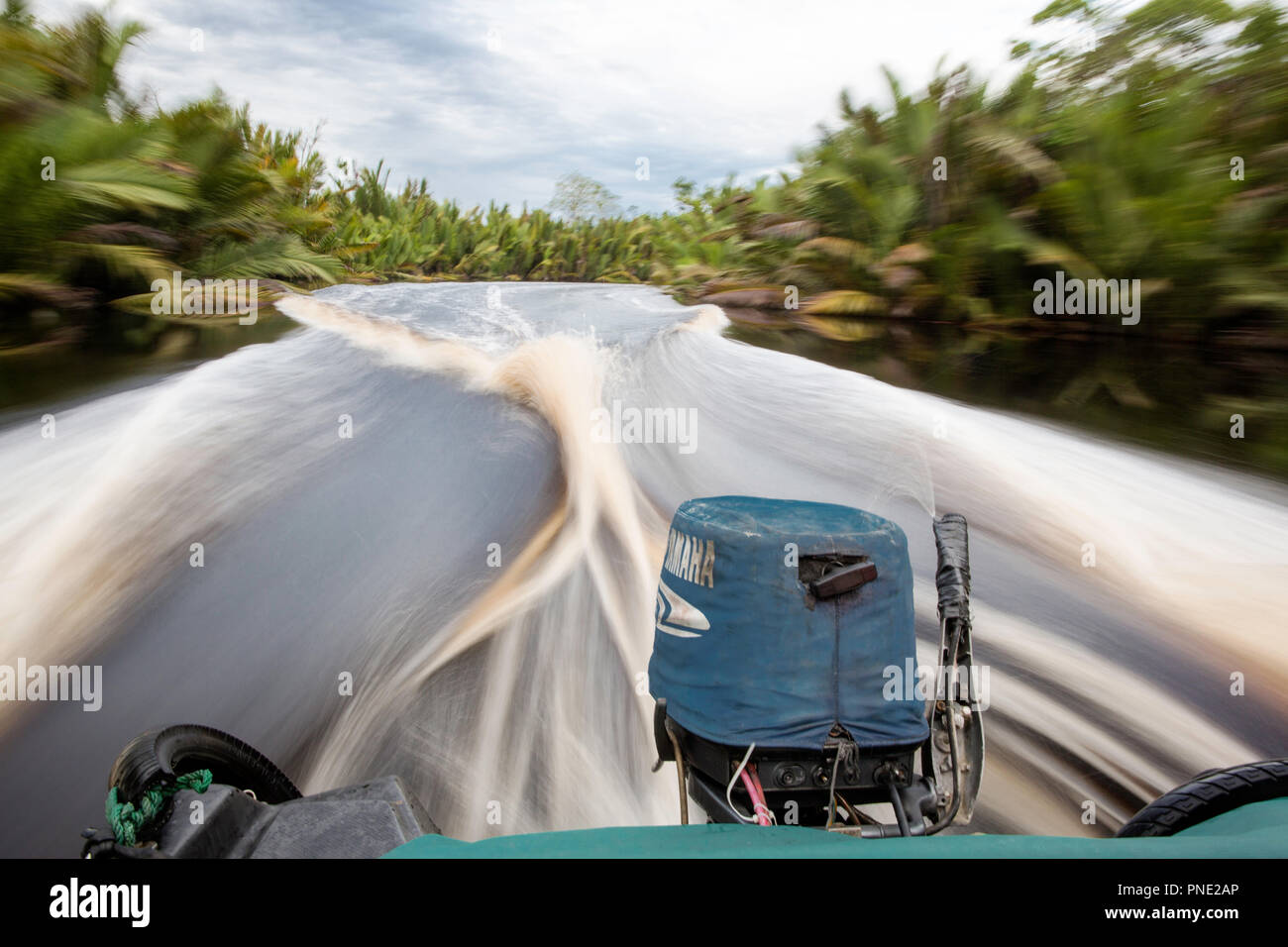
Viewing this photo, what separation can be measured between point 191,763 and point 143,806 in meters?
0.23

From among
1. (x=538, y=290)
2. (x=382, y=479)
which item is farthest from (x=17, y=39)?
(x=382, y=479)

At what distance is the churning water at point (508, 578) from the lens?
1.75 metres

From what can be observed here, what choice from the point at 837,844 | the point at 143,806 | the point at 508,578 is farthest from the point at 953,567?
the point at 508,578

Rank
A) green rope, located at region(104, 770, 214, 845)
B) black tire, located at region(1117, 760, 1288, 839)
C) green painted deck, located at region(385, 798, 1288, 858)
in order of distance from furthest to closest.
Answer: black tire, located at region(1117, 760, 1288, 839) → green rope, located at region(104, 770, 214, 845) → green painted deck, located at region(385, 798, 1288, 858)

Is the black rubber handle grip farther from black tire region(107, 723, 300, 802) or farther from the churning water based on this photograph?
black tire region(107, 723, 300, 802)

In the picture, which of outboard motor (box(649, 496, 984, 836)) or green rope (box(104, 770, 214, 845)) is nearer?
green rope (box(104, 770, 214, 845))

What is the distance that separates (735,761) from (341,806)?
554 millimetres

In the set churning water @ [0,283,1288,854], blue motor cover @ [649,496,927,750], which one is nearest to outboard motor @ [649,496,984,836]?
blue motor cover @ [649,496,927,750]

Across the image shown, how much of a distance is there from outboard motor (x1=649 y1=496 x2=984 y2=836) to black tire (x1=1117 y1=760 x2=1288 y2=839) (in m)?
0.24

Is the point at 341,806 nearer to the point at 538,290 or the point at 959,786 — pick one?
the point at 959,786

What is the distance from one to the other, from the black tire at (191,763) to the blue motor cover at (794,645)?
703mm

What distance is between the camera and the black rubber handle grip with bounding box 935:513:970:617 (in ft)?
4.21

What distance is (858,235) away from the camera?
6.91m

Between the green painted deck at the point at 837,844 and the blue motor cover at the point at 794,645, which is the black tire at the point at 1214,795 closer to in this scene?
the green painted deck at the point at 837,844
